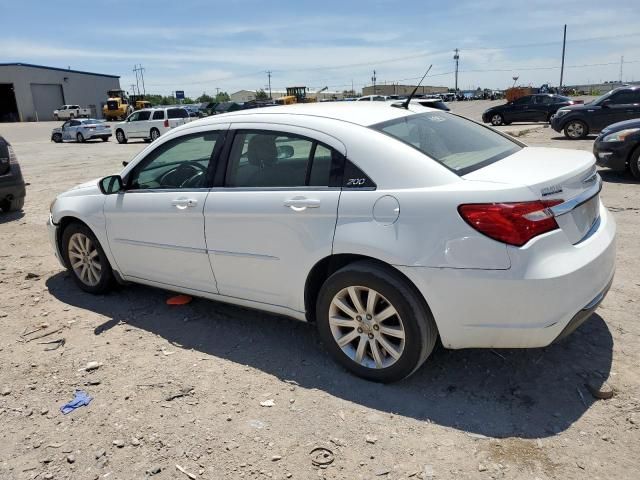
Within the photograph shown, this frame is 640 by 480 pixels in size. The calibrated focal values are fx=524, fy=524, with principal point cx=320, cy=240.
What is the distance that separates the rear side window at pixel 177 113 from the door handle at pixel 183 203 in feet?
82.7

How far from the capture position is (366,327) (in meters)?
3.14

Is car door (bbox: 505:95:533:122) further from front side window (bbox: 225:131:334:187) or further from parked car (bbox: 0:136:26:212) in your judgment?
front side window (bbox: 225:131:334:187)

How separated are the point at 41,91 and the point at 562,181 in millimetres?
77485

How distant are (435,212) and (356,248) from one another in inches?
19.8

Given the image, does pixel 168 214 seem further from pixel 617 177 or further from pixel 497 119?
pixel 497 119

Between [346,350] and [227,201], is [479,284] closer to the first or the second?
[346,350]

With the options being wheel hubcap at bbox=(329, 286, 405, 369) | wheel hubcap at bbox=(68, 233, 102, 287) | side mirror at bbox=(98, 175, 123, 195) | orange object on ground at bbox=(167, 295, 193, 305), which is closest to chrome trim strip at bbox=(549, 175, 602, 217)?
wheel hubcap at bbox=(329, 286, 405, 369)

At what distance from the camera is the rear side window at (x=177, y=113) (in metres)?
27.4

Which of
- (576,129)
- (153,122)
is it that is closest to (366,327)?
(576,129)

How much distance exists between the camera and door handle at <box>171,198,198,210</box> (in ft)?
12.4

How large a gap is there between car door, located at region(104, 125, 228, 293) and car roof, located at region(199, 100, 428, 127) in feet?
0.93

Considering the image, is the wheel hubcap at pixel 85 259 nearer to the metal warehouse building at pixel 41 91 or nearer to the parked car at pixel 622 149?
the parked car at pixel 622 149

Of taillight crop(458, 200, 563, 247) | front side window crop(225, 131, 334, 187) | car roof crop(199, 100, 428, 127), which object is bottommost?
taillight crop(458, 200, 563, 247)

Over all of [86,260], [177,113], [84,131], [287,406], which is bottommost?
[287,406]
